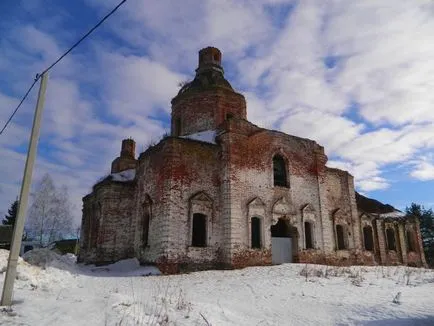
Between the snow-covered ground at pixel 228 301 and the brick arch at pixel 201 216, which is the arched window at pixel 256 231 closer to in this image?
the brick arch at pixel 201 216

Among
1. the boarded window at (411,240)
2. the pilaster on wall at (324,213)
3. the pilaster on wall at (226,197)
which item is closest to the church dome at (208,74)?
the pilaster on wall at (226,197)

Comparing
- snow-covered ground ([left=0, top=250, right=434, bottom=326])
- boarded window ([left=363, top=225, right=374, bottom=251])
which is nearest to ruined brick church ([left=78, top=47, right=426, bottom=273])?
snow-covered ground ([left=0, top=250, right=434, bottom=326])

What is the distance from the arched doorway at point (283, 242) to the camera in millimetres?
16934

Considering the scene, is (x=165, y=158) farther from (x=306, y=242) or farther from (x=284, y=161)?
(x=306, y=242)

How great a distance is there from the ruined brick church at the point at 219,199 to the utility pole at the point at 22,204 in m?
7.91

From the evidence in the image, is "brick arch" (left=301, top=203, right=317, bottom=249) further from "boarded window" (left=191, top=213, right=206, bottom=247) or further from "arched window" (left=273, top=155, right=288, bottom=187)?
"boarded window" (left=191, top=213, right=206, bottom=247)

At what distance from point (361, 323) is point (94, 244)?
16.3m

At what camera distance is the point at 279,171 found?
60.5ft

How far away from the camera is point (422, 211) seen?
46.5m

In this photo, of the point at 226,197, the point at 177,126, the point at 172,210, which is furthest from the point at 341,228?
the point at 177,126

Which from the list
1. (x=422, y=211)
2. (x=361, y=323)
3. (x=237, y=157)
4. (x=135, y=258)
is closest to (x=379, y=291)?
(x=361, y=323)

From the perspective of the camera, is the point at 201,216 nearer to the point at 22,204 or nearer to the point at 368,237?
the point at 22,204

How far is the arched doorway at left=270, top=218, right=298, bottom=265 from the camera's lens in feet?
55.6

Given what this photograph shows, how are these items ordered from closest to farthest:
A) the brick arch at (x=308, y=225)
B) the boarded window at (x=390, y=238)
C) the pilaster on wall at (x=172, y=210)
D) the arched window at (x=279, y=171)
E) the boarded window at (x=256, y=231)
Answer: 1. the pilaster on wall at (x=172, y=210)
2. the boarded window at (x=256, y=231)
3. the brick arch at (x=308, y=225)
4. the arched window at (x=279, y=171)
5. the boarded window at (x=390, y=238)
